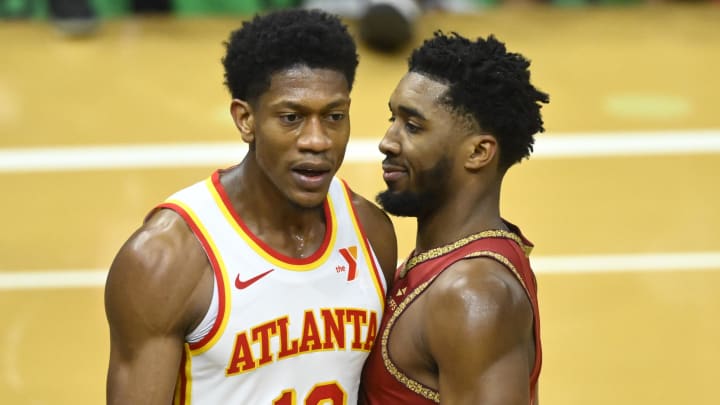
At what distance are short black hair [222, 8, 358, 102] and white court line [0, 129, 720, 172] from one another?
4135 millimetres

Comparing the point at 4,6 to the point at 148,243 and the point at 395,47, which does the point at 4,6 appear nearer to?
the point at 395,47

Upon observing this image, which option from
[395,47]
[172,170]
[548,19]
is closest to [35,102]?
[172,170]

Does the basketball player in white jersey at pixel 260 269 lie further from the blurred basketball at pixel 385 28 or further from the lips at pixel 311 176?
the blurred basketball at pixel 385 28

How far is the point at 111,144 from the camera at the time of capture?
7996mm

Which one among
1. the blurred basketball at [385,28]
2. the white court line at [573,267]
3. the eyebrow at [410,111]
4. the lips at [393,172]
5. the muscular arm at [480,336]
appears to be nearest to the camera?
the muscular arm at [480,336]

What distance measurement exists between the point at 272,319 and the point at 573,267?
3897 mm

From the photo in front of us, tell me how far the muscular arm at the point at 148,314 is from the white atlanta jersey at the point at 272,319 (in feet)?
0.31

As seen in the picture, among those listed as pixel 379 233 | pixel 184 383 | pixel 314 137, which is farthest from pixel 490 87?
pixel 184 383

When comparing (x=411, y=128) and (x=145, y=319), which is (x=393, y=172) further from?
(x=145, y=319)

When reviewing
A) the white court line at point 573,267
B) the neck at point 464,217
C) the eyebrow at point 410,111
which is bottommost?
the white court line at point 573,267

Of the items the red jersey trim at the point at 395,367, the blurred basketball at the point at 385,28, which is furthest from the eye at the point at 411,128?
the blurred basketball at the point at 385,28

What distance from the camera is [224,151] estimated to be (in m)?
7.80

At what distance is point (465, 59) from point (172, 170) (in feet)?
14.6

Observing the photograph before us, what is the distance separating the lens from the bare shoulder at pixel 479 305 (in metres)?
3.24
